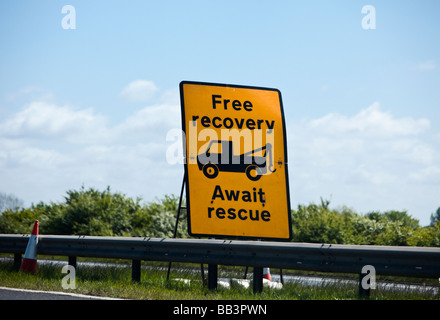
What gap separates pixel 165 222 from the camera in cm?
1834

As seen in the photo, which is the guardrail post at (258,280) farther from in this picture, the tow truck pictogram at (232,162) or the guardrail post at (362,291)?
the tow truck pictogram at (232,162)

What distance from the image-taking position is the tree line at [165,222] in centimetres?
1524

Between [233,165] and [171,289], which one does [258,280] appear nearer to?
[171,289]

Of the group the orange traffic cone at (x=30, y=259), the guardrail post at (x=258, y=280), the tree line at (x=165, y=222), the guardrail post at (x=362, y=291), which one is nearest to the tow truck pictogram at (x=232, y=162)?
the guardrail post at (x=258, y=280)

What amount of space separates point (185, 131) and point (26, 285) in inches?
132

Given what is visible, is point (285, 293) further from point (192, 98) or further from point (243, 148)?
point (192, 98)

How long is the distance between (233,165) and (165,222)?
957 centimetres

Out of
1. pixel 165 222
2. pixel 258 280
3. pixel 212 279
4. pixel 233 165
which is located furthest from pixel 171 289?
pixel 165 222

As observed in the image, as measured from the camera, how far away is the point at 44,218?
19719 millimetres

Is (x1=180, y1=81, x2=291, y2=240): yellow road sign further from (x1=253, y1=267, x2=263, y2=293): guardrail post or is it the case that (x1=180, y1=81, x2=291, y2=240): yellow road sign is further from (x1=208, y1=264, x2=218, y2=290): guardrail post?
(x1=253, y1=267, x2=263, y2=293): guardrail post

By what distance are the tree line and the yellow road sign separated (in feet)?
21.4

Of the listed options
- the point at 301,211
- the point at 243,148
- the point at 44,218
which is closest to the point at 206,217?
the point at 243,148
